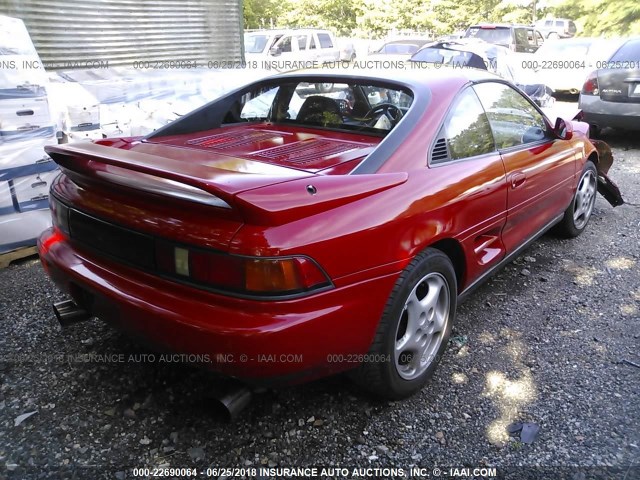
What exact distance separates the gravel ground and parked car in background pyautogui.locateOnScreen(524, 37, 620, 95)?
10810 mm

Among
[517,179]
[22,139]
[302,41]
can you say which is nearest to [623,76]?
[517,179]

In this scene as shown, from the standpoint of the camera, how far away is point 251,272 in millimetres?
1885

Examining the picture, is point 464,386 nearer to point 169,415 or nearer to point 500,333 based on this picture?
point 500,333

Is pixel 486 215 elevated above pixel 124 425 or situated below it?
above

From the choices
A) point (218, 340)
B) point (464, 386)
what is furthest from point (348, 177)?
point (464, 386)

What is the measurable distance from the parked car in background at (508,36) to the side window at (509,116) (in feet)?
47.4

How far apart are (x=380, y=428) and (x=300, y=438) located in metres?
0.37

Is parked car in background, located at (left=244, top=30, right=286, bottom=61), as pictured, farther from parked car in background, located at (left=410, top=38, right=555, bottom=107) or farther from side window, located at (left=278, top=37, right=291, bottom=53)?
parked car in background, located at (left=410, top=38, right=555, bottom=107)

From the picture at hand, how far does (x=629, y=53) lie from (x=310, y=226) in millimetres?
7903

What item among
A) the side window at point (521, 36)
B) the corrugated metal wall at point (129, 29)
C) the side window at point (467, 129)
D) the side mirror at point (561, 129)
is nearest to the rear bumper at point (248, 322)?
the side window at point (467, 129)

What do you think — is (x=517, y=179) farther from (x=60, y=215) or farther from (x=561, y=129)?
(x=60, y=215)

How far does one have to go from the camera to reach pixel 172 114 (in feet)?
19.4

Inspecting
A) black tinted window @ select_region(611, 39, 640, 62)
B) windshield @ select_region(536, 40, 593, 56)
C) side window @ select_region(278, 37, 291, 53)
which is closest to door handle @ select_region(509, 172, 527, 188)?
black tinted window @ select_region(611, 39, 640, 62)

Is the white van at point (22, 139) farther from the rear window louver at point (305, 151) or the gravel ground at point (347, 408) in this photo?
the rear window louver at point (305, 151)
